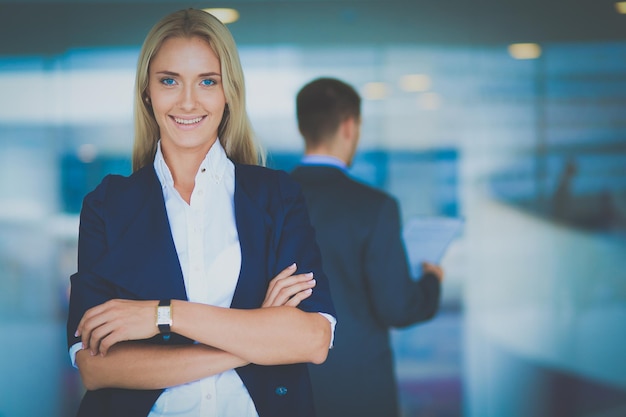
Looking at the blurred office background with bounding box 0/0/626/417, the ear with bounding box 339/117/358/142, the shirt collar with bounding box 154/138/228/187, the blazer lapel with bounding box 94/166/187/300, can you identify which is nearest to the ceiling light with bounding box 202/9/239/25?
the blurred office background with bounding box 0/0/626/417

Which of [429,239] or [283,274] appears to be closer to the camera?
[283,274]

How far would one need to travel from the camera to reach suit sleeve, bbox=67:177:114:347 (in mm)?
1625

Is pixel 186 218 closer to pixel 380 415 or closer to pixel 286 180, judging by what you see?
pixel 286 180

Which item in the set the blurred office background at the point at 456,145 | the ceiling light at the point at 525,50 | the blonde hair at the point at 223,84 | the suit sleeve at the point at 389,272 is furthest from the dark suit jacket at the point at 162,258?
the ceiling light at the point at 525,50

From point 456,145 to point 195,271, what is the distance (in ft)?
12.4

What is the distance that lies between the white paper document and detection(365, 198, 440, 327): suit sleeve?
27cm

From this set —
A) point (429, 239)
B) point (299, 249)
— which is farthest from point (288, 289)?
point (429, 239)

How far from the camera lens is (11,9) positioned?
16.7 feet

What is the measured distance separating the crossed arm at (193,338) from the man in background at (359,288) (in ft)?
3.88

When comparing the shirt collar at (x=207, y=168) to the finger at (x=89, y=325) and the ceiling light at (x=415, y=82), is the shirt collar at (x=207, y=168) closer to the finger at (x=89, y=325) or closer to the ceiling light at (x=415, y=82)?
the finger at (x=89, y=325)

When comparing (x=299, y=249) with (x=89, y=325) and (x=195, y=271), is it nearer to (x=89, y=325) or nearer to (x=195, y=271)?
(x=195, y=271)

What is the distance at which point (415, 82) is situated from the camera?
203 inches

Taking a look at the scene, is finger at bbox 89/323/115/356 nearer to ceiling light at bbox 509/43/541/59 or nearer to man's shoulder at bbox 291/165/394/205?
man's shoulder at bbox 291/165/394/205

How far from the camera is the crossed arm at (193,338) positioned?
60.6 inches
